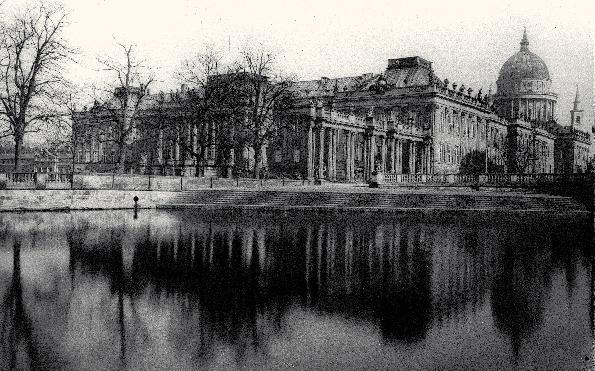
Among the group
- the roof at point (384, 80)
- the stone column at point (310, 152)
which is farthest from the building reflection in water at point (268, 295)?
the roof at point (384, 80)

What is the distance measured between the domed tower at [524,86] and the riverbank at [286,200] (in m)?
89.0

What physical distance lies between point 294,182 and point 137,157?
109ft

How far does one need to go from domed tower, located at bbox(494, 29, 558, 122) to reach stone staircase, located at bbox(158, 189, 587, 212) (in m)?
88.8

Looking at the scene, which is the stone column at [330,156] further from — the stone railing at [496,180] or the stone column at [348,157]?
the stone railing at [496,180]

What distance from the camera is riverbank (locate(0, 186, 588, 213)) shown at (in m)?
35.2

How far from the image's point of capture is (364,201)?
38.8m

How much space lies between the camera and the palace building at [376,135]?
6688 centimetres

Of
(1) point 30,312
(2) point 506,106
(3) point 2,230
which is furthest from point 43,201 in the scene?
(2) point 506,106

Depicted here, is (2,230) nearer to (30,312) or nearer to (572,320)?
(30,312)

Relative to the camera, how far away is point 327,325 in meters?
9.17

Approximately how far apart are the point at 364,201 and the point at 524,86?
94.1 m

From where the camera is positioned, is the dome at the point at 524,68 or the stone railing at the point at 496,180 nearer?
the stone railing at the point at 496,180

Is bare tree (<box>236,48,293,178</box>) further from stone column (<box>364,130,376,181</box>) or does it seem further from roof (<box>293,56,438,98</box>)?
roof (<box>293,56,438,98</box>)

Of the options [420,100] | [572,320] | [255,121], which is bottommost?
[572,320]
